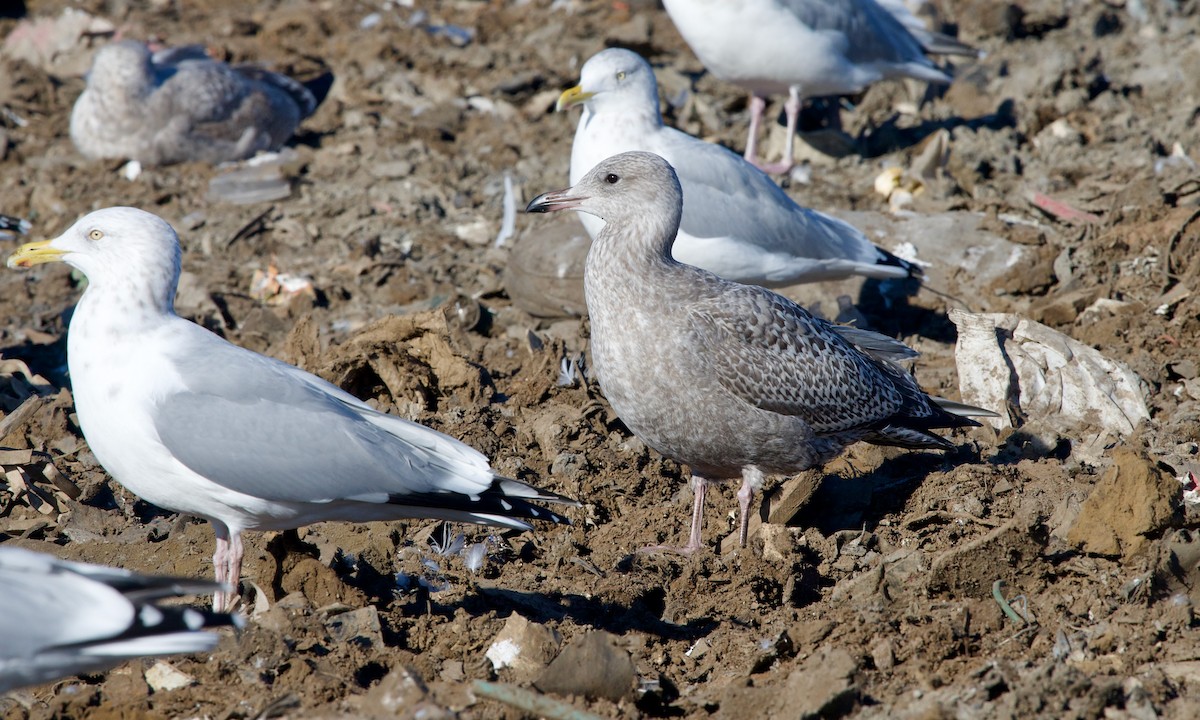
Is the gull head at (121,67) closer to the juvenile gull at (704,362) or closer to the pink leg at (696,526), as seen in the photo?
the juvenile gull at (704,362)

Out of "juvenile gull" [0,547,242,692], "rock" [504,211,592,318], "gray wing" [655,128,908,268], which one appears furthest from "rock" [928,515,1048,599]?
"rock" [504,211,592,318]

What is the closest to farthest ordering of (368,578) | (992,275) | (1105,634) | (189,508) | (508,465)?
(1105,634)
(189,508)
(368,578)
(508,465)
(992,275)

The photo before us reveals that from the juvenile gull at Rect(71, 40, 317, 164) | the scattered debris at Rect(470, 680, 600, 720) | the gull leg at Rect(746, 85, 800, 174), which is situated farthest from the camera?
the juvenile gull at Rect(71, 40, 317, 164)

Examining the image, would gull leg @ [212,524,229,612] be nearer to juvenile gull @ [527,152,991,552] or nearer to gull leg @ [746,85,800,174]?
juvenile gull @ [527,152,991,552]

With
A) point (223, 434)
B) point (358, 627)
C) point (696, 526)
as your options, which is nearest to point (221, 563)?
point (223, 434)

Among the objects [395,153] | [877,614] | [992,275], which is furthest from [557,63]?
[877,614]

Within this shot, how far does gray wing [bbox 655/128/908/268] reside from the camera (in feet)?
23.7

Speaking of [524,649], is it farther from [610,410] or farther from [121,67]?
[121,67]

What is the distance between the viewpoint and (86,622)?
352cm

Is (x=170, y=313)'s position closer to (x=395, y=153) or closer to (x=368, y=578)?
(x=368, y=578)

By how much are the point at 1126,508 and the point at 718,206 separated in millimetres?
3149

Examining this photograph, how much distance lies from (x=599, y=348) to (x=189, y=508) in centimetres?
185

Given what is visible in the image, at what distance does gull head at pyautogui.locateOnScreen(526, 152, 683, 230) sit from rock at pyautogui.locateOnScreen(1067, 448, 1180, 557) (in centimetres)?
215

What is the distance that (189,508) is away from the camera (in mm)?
4730
